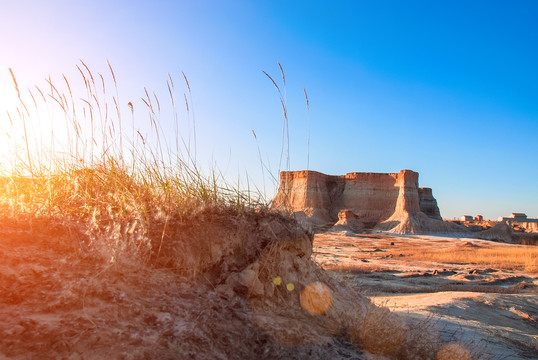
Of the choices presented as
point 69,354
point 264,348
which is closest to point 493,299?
point 264,348

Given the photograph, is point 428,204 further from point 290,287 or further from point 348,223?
point 290,287

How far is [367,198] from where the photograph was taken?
5059cm

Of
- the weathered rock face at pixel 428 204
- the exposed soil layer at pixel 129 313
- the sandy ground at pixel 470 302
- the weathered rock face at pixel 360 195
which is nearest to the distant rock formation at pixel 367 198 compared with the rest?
the weathered rock face at pixel 360 195

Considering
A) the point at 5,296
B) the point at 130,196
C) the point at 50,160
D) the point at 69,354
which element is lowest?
the point at 69,354

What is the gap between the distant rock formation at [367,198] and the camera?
44.8 m

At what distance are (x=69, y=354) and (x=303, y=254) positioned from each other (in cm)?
225

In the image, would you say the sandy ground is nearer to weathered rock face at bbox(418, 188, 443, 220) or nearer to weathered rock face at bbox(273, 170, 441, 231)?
weathered rock face at bbox(273, 170, 441, 231)

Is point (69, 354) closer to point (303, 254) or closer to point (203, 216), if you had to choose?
point (203, 216)

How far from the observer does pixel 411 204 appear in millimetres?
45875

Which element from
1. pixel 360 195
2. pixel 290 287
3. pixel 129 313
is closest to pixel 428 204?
pixel 360 195

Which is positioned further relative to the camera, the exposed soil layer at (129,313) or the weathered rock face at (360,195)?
the weathered rock face at (360,195)

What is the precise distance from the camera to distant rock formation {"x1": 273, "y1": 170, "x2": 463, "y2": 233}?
Result: 4478 centimetres

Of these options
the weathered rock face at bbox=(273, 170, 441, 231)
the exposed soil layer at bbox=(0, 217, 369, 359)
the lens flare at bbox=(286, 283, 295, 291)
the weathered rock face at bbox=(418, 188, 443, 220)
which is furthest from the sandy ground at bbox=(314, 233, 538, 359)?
the weathered rock face at bbox=(418, 188, 443, 220)

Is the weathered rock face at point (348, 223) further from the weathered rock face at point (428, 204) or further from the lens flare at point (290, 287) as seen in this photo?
the lens flare at point (290, 287)
